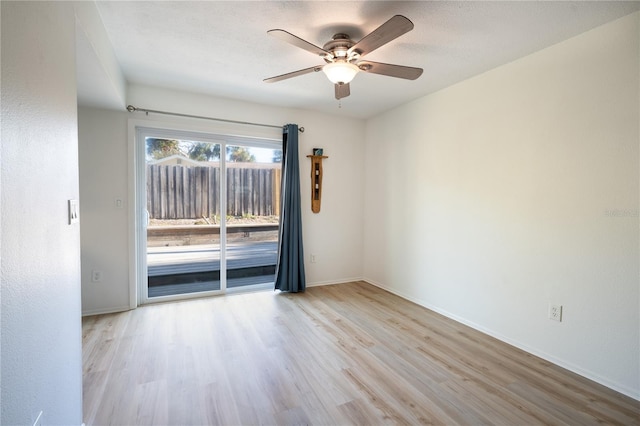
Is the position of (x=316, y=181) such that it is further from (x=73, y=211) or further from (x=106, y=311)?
(x=73, y=211)

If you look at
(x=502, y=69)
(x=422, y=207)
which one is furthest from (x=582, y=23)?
(x=422, y=207)

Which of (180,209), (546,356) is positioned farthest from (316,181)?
(546,356)

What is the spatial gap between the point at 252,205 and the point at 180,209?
887 mm

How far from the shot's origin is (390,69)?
7.27ft

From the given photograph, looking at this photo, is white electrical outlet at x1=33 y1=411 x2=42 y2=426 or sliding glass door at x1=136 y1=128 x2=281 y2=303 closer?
white electrical outlet at x1=33 y1=411 x2=42 y2=426

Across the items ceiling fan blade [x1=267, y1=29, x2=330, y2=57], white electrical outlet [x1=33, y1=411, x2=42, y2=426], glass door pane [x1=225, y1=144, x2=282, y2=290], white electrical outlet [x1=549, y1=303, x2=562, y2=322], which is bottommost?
white electrical outlet [x1=549, y1=303, x2=562, y2=322]

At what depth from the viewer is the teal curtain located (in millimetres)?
3971

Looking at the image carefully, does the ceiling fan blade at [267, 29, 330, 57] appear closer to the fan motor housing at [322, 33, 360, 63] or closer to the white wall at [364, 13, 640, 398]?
the fan motor housing at [322, 33, 360, 63]

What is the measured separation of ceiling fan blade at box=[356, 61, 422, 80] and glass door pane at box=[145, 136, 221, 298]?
2286 mm

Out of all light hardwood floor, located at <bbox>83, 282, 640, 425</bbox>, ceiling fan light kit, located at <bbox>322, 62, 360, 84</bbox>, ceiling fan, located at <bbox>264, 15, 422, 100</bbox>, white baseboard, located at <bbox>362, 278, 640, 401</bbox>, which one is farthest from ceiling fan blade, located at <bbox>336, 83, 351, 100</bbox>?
white baseboard, located at <bbox>362, 278, 640, 401</bbox>

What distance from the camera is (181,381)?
6.73 feet

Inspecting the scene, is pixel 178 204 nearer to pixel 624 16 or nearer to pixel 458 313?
pixel 458 313

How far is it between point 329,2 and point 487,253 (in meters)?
2.51

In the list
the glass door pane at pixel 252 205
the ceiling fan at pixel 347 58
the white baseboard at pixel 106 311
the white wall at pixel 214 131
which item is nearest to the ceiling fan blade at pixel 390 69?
the ceiling fan at pixel 347 58
